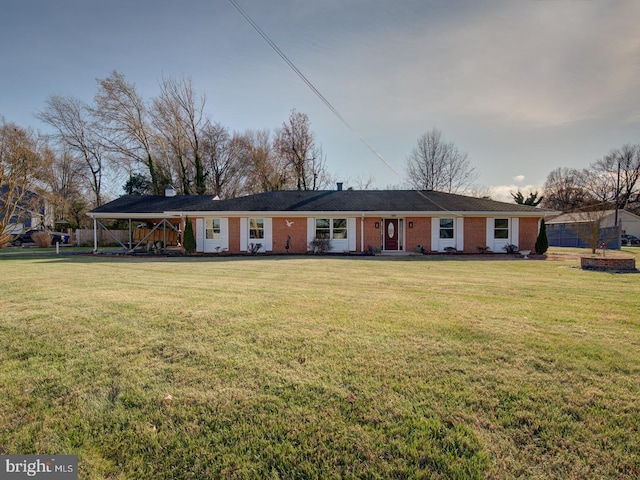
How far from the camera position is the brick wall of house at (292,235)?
19391 mm

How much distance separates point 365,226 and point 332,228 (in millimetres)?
2074

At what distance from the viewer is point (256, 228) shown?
19.6 m

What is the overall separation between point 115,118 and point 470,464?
3808 centimetres

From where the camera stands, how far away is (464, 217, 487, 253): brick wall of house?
1909 centimetres

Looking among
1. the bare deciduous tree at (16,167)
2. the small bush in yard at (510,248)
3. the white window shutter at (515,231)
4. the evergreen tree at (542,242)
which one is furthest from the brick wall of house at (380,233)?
the bare deciduous tree at (16,167)

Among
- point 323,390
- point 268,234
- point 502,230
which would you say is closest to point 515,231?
point 502,230

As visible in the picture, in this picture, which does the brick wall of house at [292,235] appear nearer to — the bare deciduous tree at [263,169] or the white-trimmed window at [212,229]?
the white-trimmed window at [212,229]

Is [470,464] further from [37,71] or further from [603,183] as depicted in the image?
[603,183]

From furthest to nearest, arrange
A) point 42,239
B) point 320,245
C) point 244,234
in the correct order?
1. point 42,239
2. point 244,234
3. point 320,245

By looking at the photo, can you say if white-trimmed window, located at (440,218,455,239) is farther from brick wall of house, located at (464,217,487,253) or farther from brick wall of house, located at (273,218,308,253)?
brick wall of house, located at (273,218,308,253)

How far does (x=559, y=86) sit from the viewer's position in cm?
Result: 1214

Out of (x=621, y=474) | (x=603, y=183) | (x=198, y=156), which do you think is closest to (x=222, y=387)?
(x=621, y=474)

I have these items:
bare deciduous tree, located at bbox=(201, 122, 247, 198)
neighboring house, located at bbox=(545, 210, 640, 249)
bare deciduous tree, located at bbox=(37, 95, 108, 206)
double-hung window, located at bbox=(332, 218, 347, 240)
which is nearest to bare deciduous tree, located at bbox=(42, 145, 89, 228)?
bare deciduous tree, located at bbox=(37, 95, 108, 206)

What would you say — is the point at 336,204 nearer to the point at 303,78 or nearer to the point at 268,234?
the point at 268,234
